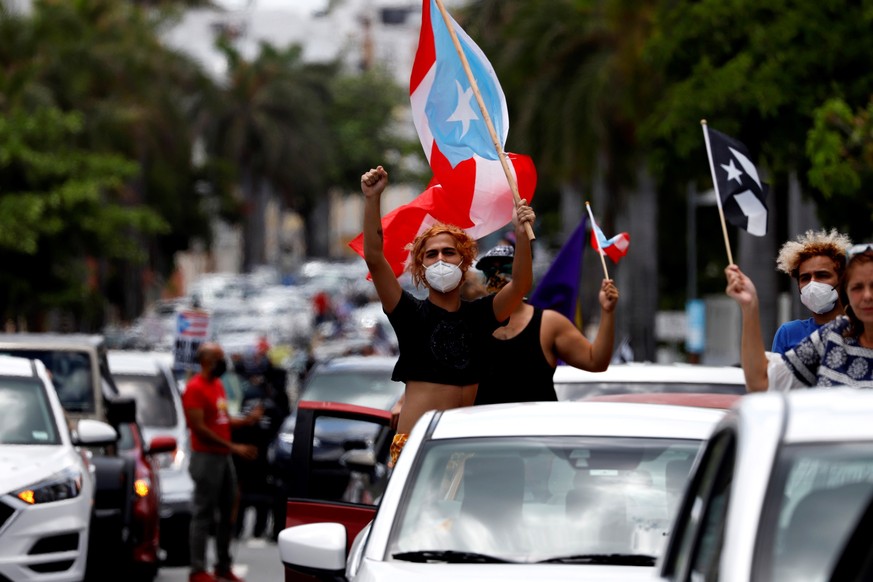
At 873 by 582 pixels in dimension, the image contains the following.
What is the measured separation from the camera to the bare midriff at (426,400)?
7.98 m

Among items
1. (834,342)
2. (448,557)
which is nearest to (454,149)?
(834,342)

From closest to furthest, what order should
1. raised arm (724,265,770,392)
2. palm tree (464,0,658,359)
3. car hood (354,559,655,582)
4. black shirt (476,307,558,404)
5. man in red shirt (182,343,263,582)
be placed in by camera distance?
car hood (354,559,655,582) < raised arm (724,265,770,392) < black shirt (476,307,558,404) < man in red shirt (182,343,263,582) < palm tree (464,0,658,359)

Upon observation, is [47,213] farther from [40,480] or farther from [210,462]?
[40,480]

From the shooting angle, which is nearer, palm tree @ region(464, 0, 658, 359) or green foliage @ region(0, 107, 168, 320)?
palm tree @ region(464, 0, 658, 359)

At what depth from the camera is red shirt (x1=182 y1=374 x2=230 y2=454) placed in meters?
15.0

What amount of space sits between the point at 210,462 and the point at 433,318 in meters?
7.28

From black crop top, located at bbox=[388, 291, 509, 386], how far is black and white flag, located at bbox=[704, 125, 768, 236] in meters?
1.59

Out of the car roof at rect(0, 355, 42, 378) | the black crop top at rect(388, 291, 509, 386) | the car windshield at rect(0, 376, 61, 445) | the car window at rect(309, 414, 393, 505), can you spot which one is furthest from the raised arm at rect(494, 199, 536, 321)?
the car roof at rect(0, 355, 42, 378)

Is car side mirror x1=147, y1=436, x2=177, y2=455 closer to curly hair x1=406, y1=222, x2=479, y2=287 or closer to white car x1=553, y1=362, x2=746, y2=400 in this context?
white car x1=553, y1=362, x2=746, y2=400

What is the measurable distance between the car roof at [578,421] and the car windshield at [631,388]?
3.57 m

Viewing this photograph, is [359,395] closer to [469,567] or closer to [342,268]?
[469,567]

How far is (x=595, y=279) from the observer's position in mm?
44750

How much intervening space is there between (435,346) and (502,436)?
1440 millimetres

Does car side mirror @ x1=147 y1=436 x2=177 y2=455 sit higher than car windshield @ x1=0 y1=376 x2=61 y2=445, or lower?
lower
